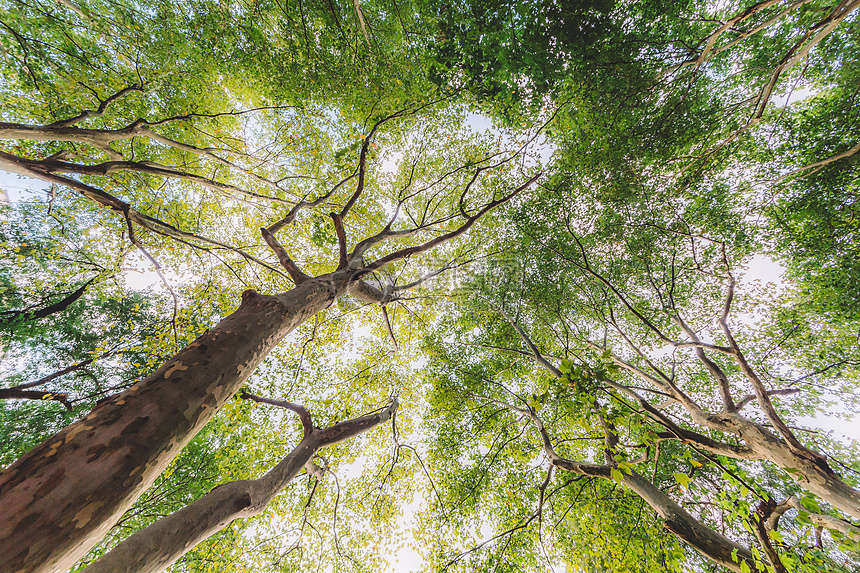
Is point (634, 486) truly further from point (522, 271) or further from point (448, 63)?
point (448, 63)

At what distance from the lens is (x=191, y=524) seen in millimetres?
3070

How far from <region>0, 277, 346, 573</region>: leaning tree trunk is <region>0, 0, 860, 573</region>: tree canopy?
1.23 meters

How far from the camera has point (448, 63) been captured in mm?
6059

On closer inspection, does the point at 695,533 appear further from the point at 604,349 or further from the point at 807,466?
the point at 604,349

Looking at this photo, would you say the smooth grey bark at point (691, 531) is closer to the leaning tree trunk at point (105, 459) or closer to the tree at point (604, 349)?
the tree at point (604, 349)

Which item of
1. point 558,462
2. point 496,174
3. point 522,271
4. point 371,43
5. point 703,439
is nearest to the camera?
point 703,439

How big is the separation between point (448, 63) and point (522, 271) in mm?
6384

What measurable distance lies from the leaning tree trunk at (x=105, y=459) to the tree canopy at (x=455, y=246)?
123 centimetres

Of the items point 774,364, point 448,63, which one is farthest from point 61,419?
point 774,364

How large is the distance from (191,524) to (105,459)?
2.57 m

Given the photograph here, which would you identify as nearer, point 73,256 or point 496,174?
point 73,256

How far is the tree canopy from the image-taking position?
5.35m

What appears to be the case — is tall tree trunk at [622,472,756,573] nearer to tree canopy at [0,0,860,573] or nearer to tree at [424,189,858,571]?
tree canopy at [0,0,860,573]

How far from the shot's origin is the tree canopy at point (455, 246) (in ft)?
17.6
